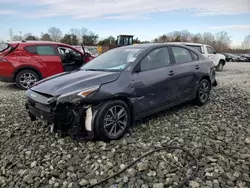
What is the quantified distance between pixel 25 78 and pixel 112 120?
206 inches

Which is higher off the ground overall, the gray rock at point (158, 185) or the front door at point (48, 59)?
the front door at point (48, 59)

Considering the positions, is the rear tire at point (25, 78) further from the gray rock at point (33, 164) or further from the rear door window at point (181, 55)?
the gray rock at point (33, 164)

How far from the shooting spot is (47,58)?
304 inches

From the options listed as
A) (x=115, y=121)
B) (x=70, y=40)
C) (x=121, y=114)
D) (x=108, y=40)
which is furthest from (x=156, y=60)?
(x=70, y=40)

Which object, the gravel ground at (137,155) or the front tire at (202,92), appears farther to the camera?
the front tire at (202,92)

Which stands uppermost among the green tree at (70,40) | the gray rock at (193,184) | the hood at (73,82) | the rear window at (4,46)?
the green tree at (70,40)

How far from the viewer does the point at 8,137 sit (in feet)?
11.9

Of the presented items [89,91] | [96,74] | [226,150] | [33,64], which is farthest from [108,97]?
[33,64]

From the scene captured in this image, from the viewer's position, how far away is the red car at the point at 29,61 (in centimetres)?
725

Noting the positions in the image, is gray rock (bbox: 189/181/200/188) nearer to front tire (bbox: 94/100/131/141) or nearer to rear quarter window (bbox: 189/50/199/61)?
front tire (bbox: 94/100/131/141)

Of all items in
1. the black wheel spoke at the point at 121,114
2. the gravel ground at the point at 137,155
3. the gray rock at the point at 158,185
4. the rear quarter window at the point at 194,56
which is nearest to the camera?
the gray rock at the point at 158,185

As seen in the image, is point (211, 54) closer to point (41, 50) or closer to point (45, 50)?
point (45, 50)

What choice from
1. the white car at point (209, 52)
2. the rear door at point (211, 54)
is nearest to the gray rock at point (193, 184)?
the white car at point (209, 52)

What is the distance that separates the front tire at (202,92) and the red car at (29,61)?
4.86m
